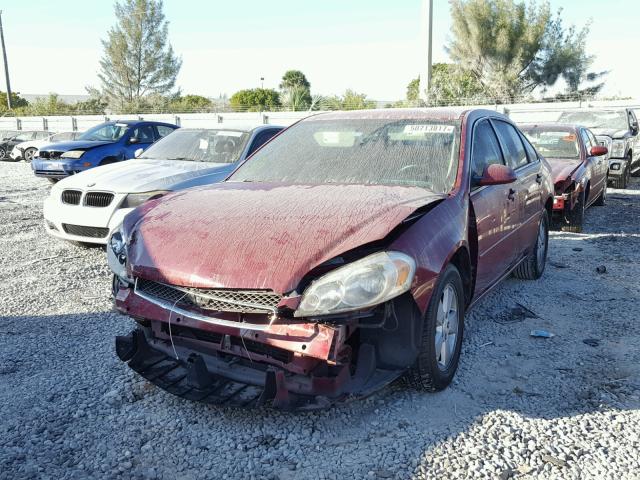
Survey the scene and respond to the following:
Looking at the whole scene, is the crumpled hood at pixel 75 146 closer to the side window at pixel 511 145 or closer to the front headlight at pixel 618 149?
the side window at pixel 511 145

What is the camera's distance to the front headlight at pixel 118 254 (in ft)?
10.4

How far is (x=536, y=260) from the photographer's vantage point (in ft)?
18.2

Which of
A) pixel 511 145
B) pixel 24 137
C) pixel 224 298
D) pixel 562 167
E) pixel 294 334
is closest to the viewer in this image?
pixel 294 334

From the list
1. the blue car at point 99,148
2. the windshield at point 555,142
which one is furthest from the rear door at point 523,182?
the blue car at point 99,148

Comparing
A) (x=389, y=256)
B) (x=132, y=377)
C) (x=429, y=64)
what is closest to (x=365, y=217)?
(x=389, y=256)

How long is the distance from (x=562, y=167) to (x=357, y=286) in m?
6.61

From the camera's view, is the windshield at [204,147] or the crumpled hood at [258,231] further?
the windshield at [204,147]

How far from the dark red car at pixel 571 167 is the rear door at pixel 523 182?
242cm

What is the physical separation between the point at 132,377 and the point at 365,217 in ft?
5.63

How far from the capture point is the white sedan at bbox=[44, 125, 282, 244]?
6316 millimetres

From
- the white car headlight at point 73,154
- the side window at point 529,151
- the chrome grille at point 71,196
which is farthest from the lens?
the white car headlight at point 73,154

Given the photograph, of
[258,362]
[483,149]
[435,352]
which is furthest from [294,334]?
[483,149]

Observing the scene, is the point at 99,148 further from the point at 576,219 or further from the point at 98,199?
the point at 576,219

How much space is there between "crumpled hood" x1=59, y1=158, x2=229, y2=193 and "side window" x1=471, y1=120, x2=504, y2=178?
350cm
